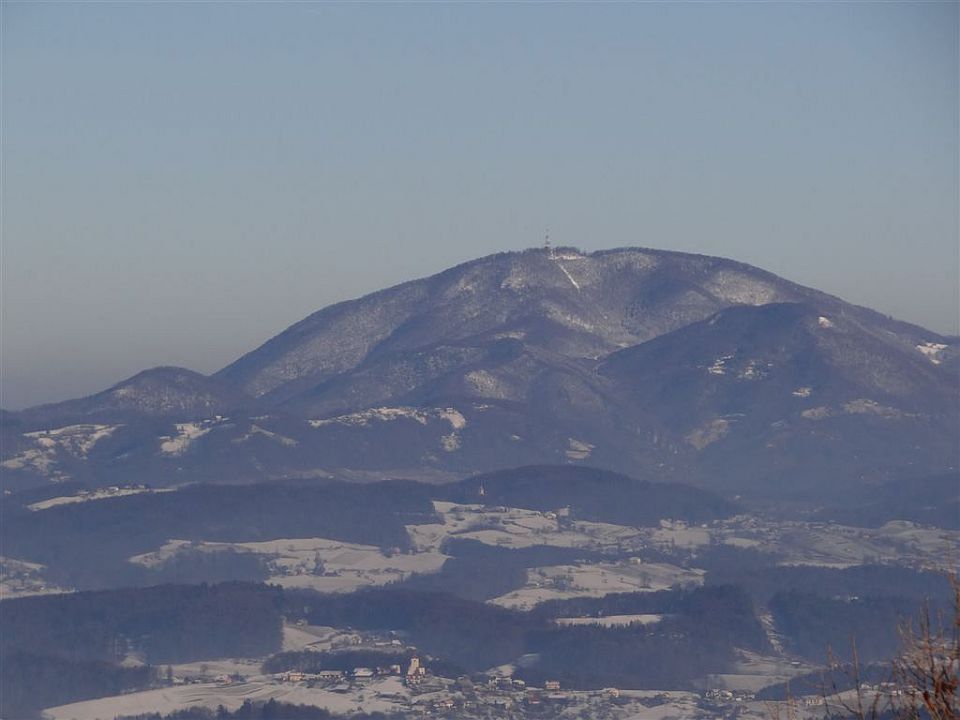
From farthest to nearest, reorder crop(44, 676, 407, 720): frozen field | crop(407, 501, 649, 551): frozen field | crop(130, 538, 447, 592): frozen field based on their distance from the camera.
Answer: crop(407, 501, 649, 551): frozen field → crop(130, 538, 447, 592): frozen field → crop(44, 676, 407, 720): frozen field

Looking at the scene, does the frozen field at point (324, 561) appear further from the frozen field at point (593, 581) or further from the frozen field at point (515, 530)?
the frozen field at point (593, 581)

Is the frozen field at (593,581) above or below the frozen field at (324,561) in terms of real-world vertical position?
below

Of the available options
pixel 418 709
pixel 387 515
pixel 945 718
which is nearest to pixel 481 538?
pixel 387 515

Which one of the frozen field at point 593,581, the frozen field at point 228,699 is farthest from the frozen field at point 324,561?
the frozen field at point 228,699

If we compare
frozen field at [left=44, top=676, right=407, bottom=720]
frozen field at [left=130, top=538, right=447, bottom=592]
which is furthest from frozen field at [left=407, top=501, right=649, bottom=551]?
frozen field at [left=44, top=676, right=407, bottom=720]

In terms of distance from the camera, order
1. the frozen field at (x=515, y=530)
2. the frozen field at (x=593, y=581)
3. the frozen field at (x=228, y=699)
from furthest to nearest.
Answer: the frozen field at (x=515, y=530), the frozen field at (x=593, y=581), the frozen field at (x=228, y=699)

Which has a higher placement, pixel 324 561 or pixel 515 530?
pixel 515 530

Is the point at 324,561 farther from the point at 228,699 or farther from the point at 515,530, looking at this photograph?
the point at 228,699

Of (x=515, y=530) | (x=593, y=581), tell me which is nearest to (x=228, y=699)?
(x=593, y=581)

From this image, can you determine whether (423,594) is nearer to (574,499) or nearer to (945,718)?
(574,499)

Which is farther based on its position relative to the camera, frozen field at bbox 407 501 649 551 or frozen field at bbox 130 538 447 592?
frozen field at bbox 407 501 649 551

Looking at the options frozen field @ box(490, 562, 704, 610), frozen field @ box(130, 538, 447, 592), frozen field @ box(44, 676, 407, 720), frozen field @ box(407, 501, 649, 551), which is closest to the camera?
frozen field @ box(44, 676, 407, 720)

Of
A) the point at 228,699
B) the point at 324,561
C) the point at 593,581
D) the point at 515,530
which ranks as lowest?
the point at 228,699

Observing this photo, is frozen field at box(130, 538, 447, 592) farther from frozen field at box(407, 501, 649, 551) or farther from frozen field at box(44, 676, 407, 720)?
frozen field at box(44, 676, 407, 720)
